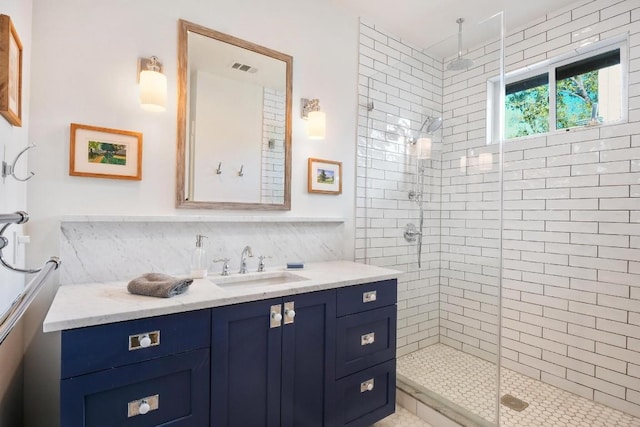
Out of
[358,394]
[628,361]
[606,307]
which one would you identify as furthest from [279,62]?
[628,361]

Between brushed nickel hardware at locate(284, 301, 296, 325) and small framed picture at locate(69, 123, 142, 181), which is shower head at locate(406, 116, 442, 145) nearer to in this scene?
brushed nickel hardware at locate(284, 301, 296, 325)

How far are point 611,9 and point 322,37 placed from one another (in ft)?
6.54

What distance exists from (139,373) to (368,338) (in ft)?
3.91

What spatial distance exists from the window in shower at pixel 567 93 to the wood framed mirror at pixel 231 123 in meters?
1.52

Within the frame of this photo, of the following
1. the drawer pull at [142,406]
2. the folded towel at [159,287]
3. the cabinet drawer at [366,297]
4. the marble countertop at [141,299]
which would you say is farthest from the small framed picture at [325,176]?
the drawer pull at [142,406]

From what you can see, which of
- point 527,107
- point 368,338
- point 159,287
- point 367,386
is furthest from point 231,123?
point 527,107

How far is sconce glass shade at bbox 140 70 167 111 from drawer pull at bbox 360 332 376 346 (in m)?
1.66

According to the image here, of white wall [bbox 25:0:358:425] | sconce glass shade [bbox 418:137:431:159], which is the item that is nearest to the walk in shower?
sconce glass shade [bbox 418:137:431:159]

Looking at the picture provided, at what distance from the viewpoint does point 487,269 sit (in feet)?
7.44

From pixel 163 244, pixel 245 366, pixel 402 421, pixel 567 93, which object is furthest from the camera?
pixel 567 93

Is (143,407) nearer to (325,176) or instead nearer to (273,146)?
(273,146)

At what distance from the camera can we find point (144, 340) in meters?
1.23

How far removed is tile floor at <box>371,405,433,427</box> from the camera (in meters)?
2.12

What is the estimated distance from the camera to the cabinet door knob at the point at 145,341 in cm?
123
